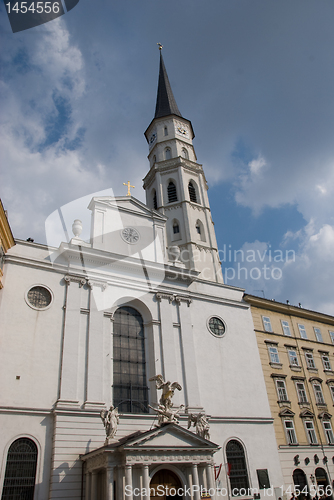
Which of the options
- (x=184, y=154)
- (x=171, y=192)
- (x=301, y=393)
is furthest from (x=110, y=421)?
(x=184, y=154)

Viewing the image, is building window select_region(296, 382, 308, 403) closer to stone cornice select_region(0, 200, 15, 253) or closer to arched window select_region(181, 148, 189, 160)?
stone cornice select_region(0, 200, 15, 253)

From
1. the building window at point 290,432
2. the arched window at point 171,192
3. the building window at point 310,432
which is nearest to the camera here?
the building window at point 290,432

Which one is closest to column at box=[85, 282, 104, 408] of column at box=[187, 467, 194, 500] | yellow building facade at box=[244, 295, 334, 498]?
column at box=[187, 467, 194, 500]

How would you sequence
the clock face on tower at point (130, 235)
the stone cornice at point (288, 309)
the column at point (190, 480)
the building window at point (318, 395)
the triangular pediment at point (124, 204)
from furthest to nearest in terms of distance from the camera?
the stone cornice at point (288, 309) < the building window at point (318, 395) < the triangular pediment at point (124, 204) < the clock face on tower at point (130, 235) < the column at point (190, 480)

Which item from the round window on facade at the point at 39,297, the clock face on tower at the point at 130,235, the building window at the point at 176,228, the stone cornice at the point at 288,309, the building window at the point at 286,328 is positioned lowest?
the round window on facade at the point at 39,297

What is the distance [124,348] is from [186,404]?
4.73 metres

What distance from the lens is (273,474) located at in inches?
923

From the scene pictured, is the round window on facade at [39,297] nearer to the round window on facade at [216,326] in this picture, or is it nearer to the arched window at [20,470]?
the arched window at [20,470]

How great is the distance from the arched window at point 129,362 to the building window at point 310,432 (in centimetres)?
1181

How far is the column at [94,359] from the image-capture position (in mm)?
20219

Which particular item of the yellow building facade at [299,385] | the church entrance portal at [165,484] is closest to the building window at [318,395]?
the yellow building facade at [299,385]

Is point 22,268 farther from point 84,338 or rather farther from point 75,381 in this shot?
point 75,381

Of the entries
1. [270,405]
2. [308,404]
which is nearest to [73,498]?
[270,405]

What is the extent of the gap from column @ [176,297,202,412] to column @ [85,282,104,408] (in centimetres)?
534
